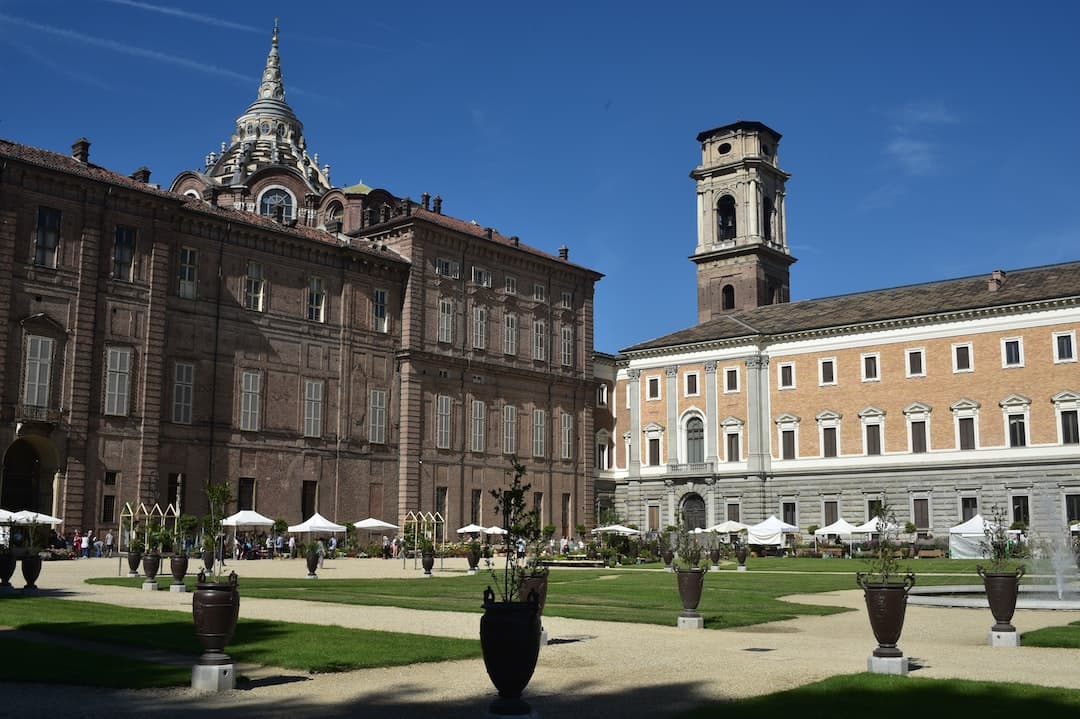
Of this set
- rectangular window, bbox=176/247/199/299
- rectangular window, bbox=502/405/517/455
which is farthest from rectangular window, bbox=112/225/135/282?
rectangular window, bbox=502/405/517/455

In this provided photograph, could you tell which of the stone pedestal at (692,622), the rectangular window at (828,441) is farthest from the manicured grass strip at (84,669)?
the rectangular window at (828,441)

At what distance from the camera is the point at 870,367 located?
5947 cm

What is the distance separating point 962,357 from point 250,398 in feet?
117

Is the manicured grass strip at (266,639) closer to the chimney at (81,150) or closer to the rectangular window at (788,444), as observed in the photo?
the chimney at (81,150)

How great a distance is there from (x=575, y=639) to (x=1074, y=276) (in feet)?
157

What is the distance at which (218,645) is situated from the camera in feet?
35.1

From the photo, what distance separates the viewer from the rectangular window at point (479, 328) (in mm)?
57562

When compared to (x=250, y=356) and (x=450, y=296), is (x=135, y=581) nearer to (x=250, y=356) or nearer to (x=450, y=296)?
(x=250, y=356)

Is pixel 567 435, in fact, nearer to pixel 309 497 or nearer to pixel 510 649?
pixel 309 497

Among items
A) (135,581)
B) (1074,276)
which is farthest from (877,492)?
(135,581)

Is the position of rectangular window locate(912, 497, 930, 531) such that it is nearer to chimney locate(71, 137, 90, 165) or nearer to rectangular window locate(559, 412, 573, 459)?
rectangular window locate(559, 412, 573, 459)

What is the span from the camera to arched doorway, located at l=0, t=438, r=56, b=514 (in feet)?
132

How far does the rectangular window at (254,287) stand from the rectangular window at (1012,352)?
3637cm

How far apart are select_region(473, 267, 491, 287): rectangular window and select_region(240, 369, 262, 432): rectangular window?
14.2 m
